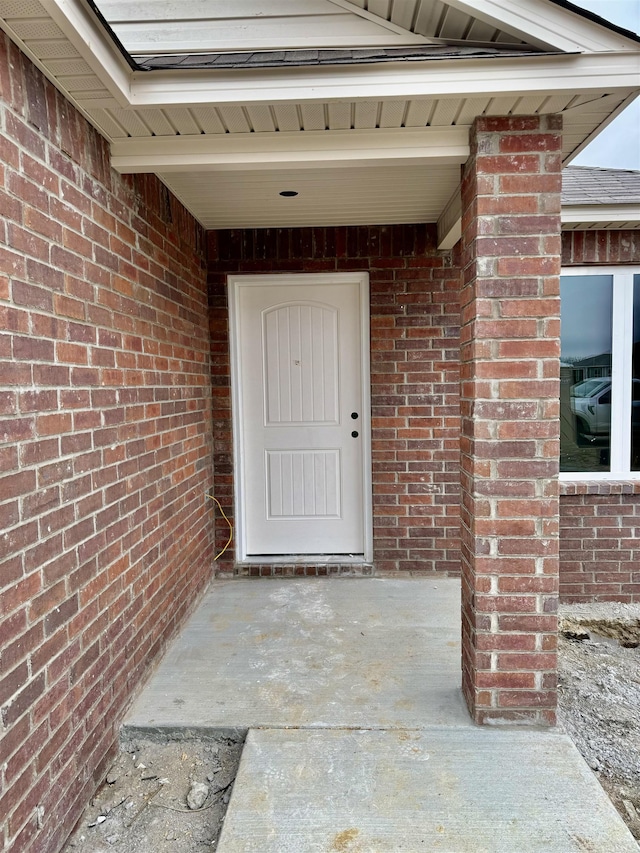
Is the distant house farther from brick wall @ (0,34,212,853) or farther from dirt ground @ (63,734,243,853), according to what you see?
dirt ground @ (63,734,243,853)

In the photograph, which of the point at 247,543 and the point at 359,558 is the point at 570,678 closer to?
the point at 359,558

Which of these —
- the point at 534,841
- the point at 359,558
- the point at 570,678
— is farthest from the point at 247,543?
the point at 534,841

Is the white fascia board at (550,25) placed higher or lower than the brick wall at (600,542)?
higher

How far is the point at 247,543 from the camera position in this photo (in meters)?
4.05

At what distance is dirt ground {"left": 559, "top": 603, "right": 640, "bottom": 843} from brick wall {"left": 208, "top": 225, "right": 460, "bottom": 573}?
39.2 inches

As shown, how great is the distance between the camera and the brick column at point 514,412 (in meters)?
2.09

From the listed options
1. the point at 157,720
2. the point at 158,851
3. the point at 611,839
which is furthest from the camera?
the point at 157,720

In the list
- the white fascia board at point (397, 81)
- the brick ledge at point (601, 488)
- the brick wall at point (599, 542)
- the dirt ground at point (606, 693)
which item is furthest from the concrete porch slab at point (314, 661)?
the white fascia board at point (397, 81)

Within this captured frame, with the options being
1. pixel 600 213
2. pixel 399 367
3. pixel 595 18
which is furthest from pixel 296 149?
pixel 600 213

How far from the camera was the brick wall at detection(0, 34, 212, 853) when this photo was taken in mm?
1569

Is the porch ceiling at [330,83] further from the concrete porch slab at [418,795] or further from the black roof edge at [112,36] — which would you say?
the concrete porch slab at [418,795]

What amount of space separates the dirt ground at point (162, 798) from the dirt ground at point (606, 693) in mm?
1542

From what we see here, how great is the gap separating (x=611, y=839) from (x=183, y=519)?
2.47 metres

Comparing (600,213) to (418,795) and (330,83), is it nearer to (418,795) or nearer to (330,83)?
(330,83)
